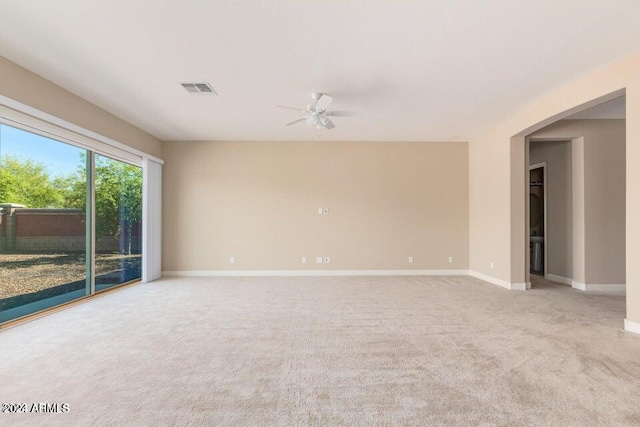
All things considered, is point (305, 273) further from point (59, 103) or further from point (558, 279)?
point (558, 279)

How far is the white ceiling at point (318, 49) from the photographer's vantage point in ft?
8.05

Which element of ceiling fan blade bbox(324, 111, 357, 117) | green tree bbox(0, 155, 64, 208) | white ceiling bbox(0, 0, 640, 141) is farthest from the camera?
ceiling fan blade bbox(324, 111, 357, 117)

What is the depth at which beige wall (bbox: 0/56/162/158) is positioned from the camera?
3230 millimetres

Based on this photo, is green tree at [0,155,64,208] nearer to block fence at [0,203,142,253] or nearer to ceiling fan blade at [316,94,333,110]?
block fence at [0,203,142,253]

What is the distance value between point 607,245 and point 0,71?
29.2ft

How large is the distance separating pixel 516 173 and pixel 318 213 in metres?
3.89

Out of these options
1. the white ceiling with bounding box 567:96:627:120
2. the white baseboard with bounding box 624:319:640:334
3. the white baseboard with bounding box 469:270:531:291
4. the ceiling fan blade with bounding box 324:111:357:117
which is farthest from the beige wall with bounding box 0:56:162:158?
the white ceiling with bounding box 567:96:627:120

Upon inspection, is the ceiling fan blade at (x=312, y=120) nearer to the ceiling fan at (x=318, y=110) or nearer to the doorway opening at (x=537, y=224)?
the ceiling fan at (x=318, y=110)

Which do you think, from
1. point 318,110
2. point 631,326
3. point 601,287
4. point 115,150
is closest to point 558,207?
point 601,287

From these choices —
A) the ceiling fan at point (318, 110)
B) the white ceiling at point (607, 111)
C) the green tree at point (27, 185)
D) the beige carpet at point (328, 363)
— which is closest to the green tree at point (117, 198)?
the green tree at point (27, 185)

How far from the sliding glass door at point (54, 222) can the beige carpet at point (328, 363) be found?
54cm

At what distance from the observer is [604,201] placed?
5.20m

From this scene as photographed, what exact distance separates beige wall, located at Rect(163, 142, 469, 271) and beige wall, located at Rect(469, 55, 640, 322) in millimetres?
506

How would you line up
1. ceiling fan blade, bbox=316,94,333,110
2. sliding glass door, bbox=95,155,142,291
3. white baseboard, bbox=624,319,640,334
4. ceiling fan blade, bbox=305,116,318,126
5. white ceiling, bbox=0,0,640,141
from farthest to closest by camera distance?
1. sliding glass door, bbox=95,155,142,291
2. ceiling fan blade, bbox=305,116,318,126
3. ceiling fan blade, bbox=316,94,333,110
4. white baseboard, bbox=624,319,640,334
5. white ceiling, bbox=0,0,640,141
